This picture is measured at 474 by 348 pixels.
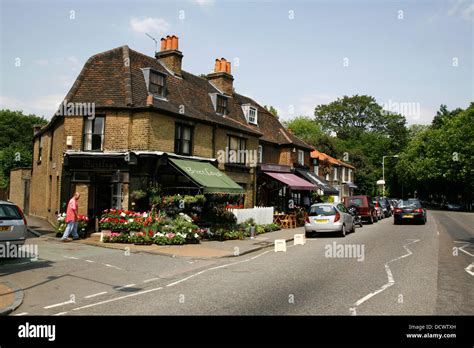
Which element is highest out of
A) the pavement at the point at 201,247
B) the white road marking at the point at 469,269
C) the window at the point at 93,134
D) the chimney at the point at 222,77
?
the chimney at the point at 222,77

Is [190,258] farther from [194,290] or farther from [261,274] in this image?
[194,290]

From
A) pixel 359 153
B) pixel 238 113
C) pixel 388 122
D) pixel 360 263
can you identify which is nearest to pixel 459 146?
pixel 359 153

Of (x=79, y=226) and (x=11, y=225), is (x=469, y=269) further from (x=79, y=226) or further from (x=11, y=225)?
(x=79, y=226)

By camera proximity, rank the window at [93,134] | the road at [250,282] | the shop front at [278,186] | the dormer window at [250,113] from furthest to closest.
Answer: the dormer window at [250,113] → the shop front at [278,186] → the window at [93,134] → the road at [250,282]

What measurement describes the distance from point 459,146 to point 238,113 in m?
36.7

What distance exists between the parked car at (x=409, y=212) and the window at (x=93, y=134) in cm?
1916

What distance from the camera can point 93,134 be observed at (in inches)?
706

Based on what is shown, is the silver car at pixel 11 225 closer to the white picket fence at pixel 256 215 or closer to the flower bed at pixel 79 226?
the flower bed at pixel 79 226

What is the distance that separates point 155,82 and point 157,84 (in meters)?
0.15

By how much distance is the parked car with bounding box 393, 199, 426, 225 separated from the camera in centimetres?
2520

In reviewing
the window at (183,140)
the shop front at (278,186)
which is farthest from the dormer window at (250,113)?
the window at (183,140)

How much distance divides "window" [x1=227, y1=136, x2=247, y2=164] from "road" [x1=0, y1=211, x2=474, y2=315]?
10.3 meters

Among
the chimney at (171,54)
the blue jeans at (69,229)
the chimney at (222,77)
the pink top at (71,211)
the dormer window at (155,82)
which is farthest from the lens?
the chimney at (222,77)

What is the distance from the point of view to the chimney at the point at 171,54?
22.8 metres
